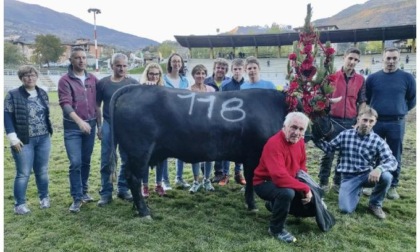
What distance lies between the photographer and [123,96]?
3.98 m

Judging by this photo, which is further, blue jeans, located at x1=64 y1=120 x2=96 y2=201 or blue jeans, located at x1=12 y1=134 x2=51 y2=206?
blue jeans, located at x1=64 y1=120 x2=96 y2=201

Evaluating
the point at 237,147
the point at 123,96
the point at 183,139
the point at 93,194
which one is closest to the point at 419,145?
the point at 237,147

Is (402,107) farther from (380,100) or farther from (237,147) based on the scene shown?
(237,147)

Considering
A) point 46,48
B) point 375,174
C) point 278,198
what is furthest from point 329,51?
point 46,48

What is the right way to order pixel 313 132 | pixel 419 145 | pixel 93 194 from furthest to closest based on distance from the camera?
pixel 93 194 → pixel 313 132 → pixel 419 145

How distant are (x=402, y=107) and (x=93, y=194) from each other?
14.2 ft

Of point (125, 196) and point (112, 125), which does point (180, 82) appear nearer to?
point (112, 125)

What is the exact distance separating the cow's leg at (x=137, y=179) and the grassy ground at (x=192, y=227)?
0.41 feet

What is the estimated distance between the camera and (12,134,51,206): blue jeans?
397 centimetres

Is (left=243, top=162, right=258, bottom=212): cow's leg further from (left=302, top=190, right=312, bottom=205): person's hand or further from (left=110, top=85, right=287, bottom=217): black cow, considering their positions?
(left=302, top=190, right=312, bottom=205): person's hand

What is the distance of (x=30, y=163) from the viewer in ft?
13.3

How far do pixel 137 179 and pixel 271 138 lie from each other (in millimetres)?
1634

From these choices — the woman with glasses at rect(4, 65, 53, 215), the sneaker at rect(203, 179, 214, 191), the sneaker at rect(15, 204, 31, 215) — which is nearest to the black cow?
the woman with glasses at rect(4, 65, 53, 215)

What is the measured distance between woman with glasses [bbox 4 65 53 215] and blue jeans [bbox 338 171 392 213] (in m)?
3.60
